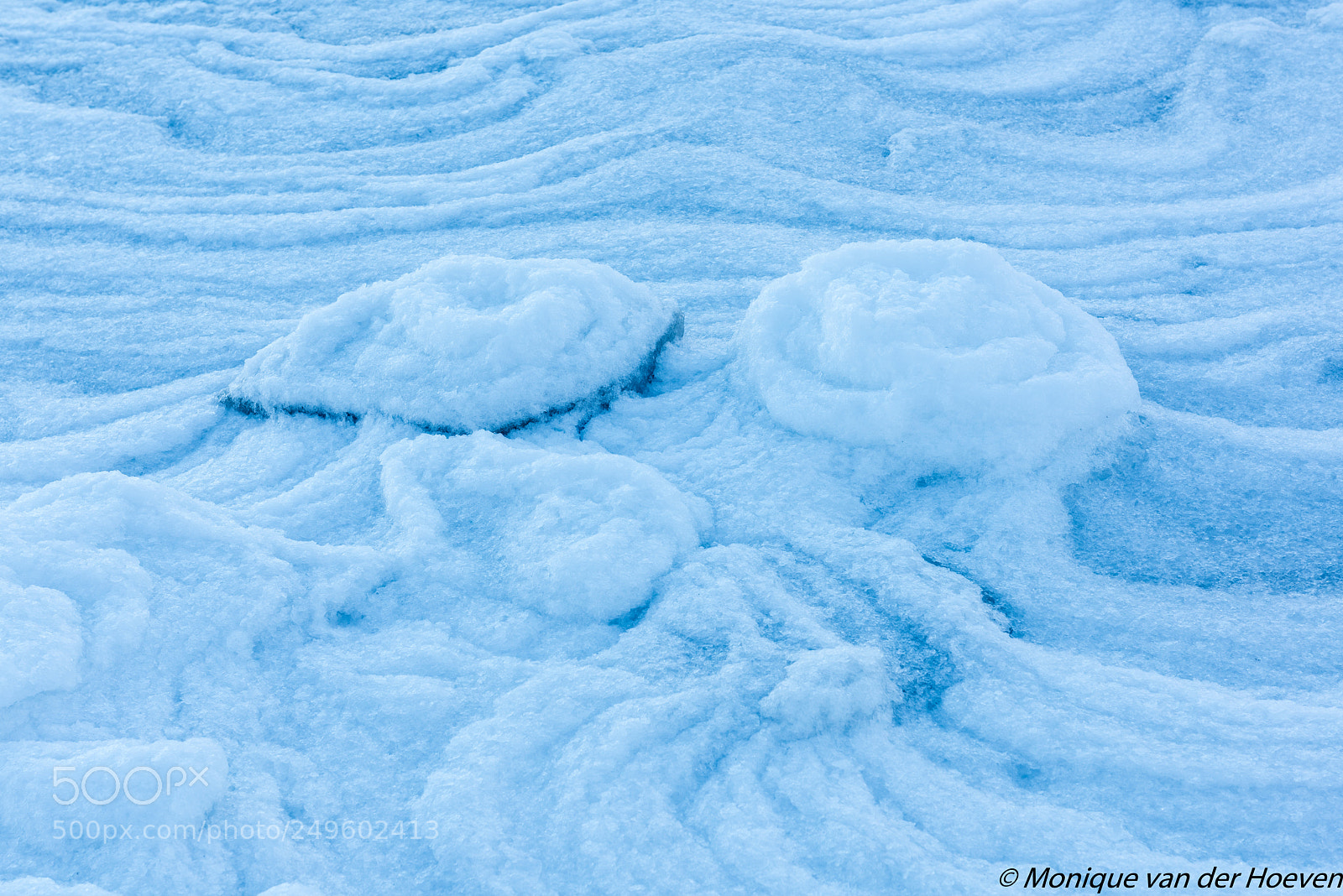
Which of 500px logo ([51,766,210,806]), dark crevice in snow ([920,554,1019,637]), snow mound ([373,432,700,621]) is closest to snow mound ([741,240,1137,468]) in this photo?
dark crevice in snow ([920,554,1019,637])

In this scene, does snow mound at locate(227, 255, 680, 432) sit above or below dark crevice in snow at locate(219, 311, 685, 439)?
above

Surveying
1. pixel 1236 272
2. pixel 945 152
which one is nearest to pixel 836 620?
pixel 1236 272

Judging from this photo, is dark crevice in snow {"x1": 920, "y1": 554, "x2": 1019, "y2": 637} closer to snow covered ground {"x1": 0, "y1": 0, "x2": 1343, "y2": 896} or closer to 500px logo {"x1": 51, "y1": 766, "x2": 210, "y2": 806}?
snow covered ground {"x1": 0, "y1": 0, "x2": 1343, "y2": 896}

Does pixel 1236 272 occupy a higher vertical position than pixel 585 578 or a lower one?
higher

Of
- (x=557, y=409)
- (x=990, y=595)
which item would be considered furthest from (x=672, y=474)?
(x=990, y=595)

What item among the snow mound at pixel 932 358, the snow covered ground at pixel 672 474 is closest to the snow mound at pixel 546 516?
the snow covered ground at pixel 672 474

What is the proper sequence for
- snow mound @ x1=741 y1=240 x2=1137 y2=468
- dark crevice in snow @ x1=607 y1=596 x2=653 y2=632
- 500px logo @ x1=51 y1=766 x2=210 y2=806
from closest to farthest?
500px logo @ x1=51 y1=766 x2=210 y2=806
dark crevice in snow @ x1=607 y1=596 x2=653 y2=632
snow mound @ x1=741 y1=240 x2=1137 y2=468

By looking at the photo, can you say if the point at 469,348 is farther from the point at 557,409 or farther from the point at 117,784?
the point at 117,784

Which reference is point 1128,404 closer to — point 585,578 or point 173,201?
point 585,578
